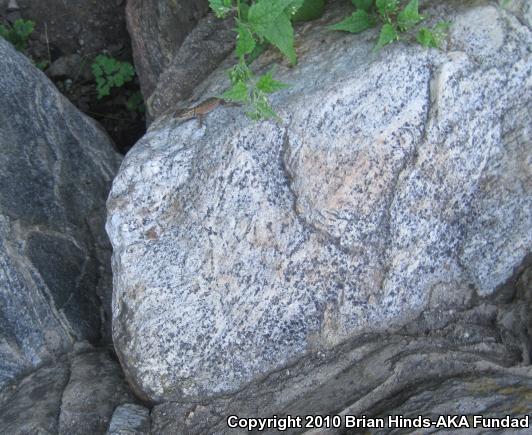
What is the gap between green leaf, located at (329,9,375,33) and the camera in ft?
7.16

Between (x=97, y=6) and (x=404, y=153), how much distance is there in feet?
8.07

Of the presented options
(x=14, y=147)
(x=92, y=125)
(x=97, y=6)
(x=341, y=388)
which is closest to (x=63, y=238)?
(x=14, y=147)

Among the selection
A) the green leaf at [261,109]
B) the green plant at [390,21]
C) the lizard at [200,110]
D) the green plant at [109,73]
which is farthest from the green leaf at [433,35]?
the green plant at [109,73]

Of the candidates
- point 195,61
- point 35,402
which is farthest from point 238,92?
point 35,402

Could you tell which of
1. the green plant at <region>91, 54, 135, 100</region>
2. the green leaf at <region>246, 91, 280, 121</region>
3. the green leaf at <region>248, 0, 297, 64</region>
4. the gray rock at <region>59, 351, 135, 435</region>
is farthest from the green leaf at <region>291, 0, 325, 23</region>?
the green plant at <region>91, 54, 135, 100</region>

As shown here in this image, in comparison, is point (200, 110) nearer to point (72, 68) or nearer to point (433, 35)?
point (433, 35)

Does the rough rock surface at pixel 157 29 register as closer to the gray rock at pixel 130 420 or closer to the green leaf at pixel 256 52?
the green leaf at pixel 256 52

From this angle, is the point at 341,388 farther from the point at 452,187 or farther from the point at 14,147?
the point at 14,147

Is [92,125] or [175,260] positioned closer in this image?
[175,260]

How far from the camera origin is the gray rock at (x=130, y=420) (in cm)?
214

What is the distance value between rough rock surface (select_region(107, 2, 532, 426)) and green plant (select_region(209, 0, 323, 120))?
0.08 meters

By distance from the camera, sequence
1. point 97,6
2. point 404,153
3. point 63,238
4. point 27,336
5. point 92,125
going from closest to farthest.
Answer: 1. point 404,153
2. point 27,336
3. point 63,238
4. point 92,125
5. point 97,6

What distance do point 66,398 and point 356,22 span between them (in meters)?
1.56

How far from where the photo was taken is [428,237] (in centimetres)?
216
